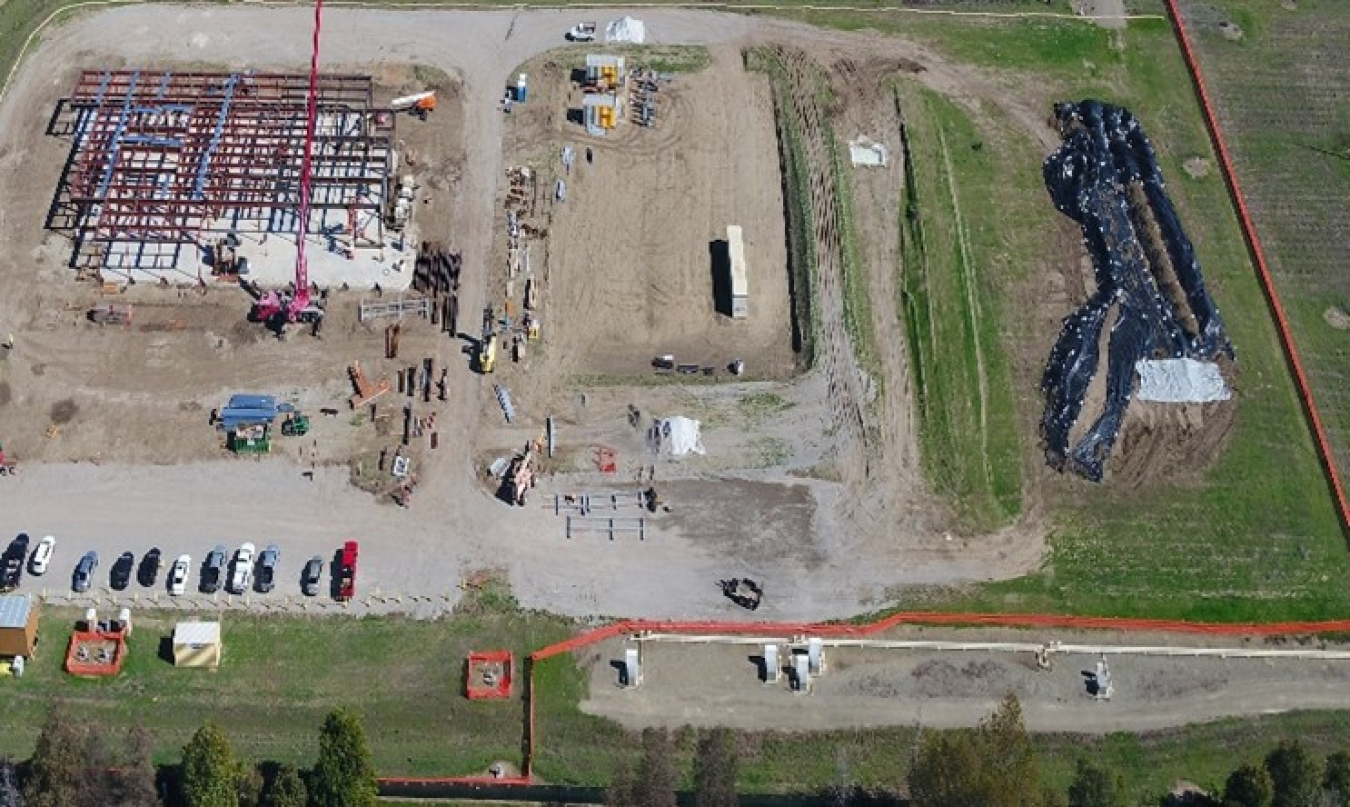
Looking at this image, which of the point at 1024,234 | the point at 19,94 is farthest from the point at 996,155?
the point at 19,94

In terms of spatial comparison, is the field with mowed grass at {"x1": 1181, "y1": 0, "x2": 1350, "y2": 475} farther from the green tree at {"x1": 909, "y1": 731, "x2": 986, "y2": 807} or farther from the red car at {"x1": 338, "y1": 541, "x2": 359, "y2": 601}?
the red car at {"x1": 338, "y1": 541, "x2": 359, "y2": 601}

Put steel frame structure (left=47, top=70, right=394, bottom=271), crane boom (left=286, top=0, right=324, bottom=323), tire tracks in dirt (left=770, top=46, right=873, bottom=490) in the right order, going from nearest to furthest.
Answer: tire tracks in dirt (left=770, top=46, right=873, bottom=490) → crane boom (left=286, top=0, right=324, bottom=323) → steel frame structure (left=47, top=70, right=394, bottom=271)

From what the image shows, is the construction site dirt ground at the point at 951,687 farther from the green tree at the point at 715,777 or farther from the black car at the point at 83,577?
the black car at the point at 83,577

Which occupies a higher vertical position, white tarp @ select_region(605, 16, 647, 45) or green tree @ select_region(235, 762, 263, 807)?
white tarp @ select_region(605, 16, 647, 45)

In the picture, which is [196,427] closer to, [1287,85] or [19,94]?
[19,94]

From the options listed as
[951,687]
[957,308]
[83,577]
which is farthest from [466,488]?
[957,308]

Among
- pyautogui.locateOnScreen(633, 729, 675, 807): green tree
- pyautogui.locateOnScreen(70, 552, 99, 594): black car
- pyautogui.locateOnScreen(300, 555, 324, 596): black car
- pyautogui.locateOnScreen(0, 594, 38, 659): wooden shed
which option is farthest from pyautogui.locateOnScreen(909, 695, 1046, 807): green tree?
pyautogui.locateOnScreen(0, 594, 38, 659): wooden shed

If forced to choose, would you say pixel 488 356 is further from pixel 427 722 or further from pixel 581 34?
pixel 581 34
